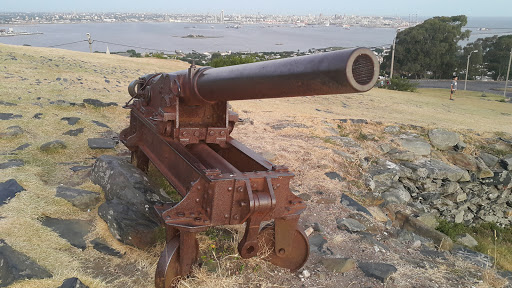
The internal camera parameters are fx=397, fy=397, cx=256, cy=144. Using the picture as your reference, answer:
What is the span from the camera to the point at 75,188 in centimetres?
561

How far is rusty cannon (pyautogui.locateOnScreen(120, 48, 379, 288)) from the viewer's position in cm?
231

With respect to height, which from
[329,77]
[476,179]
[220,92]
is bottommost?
[476,179]

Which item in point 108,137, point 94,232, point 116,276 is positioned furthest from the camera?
point 108,137

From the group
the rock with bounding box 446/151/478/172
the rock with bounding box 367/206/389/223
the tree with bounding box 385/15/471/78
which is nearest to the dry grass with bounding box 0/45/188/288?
the rock with bounding box 367/206/389/223

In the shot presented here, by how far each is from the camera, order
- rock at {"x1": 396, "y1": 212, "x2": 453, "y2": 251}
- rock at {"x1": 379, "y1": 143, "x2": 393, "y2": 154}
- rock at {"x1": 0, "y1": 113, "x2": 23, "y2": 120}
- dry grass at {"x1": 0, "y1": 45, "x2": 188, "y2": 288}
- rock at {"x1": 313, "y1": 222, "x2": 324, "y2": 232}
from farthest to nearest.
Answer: rock at {"x1": 379, "y1": 143, "x2": 393, "y2": 154} → rock at {"x1": 0, "y1": 113, "x2": 23, "y2": 120} → rock at {"x1": 396, "y1": 212, "x2": 453, "y2": 251} → rock at {"x1": 313, "y1": 222, "x2": 324, "y2": 232} → dry grass at {"x1": 0, "y1": 45, "x2": 188, "y2": 288}

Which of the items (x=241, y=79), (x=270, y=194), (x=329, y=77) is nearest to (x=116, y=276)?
(x=270, y=194)

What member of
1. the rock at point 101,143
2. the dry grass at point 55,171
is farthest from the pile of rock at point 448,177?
the dry grass at point 55,171

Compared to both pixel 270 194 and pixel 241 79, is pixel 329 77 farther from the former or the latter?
pixel 270 194

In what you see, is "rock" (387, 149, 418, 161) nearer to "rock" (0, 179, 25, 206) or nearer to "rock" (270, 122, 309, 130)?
"rock" (270, 122, 309, 130)

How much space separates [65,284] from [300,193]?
160 inches

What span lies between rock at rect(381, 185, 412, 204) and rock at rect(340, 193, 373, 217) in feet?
3.69

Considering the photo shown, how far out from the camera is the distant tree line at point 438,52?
44.3 m

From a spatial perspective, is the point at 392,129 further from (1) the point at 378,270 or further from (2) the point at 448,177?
(1) the point at 378,270

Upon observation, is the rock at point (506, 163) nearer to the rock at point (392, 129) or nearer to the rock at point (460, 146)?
the rock at point (460, 146)
